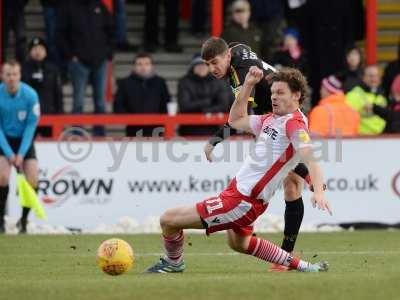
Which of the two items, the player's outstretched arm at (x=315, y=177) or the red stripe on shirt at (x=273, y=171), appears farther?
the red stripe on shirt at (x=273, y=171)

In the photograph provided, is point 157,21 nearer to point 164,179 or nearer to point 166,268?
point 164,179

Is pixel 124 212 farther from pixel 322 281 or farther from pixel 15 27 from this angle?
pixel 322 281

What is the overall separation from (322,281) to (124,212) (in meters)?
7.66

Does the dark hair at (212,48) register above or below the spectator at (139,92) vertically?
above

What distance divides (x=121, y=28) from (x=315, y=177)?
11.4 m

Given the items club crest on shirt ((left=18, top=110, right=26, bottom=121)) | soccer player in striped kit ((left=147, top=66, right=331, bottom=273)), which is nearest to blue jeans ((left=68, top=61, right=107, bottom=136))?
club crest on shirt ((left=18, top=110, right=26, bottom=121))

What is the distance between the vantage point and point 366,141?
57.5ft

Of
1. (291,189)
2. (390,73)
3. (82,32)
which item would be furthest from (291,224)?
(390,73)

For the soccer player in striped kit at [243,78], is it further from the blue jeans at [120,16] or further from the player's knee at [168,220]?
the blue jeans at [120,16]

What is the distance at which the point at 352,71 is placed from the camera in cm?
1895

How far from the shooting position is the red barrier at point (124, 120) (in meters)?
18.1

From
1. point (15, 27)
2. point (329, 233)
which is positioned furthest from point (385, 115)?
point (15, 27)

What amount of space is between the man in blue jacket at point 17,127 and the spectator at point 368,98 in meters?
4.59

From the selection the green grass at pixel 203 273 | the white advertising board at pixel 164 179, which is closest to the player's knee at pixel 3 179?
the white advertising board at pixel 164 179
